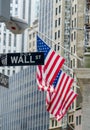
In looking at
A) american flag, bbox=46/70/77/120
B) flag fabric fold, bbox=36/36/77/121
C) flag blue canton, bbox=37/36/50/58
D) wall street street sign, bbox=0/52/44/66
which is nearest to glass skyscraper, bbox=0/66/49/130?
american flag, bbox=46/70/77/120

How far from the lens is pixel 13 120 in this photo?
522 feet

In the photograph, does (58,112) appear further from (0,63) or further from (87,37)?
(0,63)

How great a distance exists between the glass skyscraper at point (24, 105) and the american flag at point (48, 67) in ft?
341

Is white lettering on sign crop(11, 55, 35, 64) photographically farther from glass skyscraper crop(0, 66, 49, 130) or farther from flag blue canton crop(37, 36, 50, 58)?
glass skyscraper crop(0, 66, 49, 130)

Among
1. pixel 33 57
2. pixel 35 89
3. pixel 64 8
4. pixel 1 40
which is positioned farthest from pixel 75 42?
pixel 33 57

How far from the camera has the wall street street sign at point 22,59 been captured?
537 inches

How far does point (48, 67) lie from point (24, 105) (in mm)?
125245

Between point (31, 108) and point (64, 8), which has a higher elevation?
point (64, 8)

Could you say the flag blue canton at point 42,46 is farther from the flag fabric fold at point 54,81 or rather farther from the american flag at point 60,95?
the american flag at point 60,95

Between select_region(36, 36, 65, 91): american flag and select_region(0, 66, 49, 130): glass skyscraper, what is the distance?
10390cm

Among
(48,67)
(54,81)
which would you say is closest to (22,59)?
(48,67)

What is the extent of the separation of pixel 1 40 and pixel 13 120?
33040mm

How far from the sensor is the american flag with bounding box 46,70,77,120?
2451 cm

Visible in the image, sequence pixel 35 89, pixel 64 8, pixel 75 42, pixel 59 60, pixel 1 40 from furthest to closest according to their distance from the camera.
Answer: pixel 1 40, pixel 35 89, pixel 64 8, pixel 75 42, pixel 59 60
